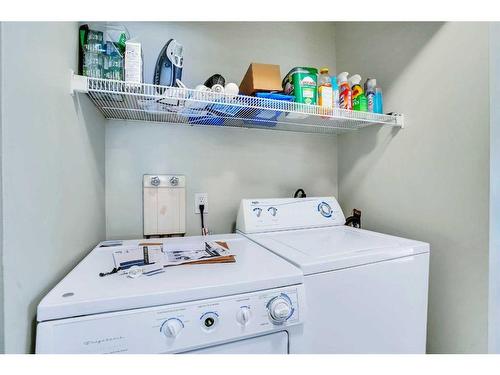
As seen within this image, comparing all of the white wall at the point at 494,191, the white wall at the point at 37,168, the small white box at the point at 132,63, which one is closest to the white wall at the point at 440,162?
the white wall at the point at 494,191

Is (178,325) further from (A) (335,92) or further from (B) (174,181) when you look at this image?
(A) (335,92)

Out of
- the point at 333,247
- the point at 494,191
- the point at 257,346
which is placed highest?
the point at 494,191

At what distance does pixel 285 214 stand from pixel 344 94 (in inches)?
30.6

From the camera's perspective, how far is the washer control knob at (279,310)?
0.72 meters

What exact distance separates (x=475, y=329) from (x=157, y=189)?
1.68 meters

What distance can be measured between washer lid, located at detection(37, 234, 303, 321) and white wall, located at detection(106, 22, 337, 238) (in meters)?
0.58

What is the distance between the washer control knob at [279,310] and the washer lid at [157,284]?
0.15 ft

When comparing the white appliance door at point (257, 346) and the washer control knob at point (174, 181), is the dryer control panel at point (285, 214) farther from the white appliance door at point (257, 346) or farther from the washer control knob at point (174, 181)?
the white appliance door at point (257, 346)

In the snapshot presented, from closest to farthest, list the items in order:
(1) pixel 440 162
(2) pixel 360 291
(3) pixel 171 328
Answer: (3) pixel 171 328 → (2) pixel 360 291 → (1) pixel 440 162

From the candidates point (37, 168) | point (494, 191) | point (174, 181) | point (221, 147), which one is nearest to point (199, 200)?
point (174, 181)

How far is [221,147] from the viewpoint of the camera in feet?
5.10

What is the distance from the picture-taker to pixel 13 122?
21.2 inches

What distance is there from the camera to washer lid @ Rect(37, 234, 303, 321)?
589 millimetres
